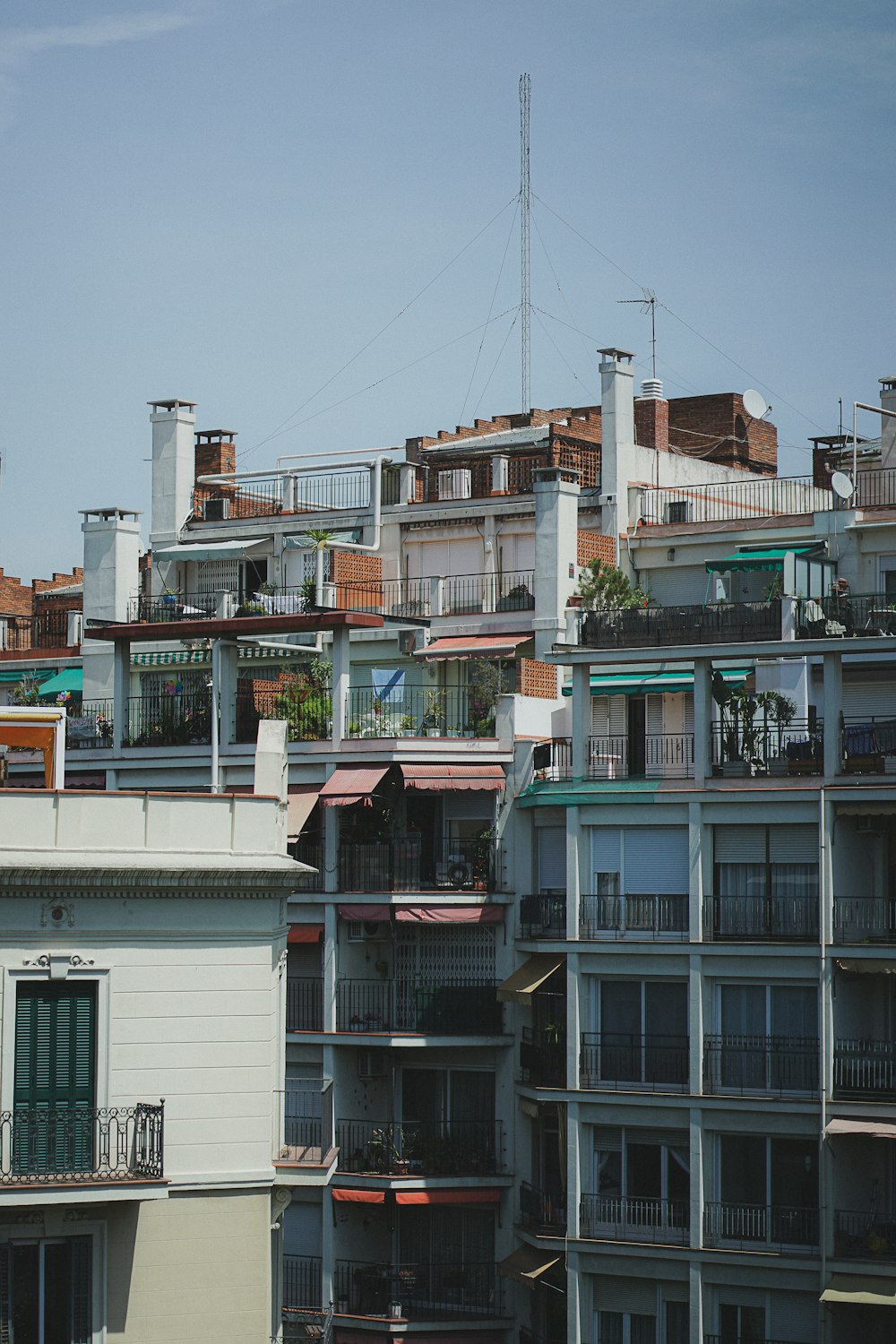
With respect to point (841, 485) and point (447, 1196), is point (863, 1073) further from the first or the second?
point (841, 485)

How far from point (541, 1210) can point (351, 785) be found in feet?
34.3

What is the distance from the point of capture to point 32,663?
76000 mm

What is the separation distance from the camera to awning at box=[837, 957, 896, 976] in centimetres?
4944

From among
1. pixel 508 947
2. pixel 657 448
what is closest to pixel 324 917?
pixel 508 947

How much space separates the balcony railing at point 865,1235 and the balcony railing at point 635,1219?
3.60 m

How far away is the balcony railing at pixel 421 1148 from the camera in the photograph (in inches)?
2204

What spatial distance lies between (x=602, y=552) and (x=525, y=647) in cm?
343

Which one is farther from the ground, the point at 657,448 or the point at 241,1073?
the point at 657,448

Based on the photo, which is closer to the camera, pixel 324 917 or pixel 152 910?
pixel 152 910

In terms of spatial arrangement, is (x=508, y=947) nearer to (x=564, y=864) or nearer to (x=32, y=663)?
(x=564, y=864)

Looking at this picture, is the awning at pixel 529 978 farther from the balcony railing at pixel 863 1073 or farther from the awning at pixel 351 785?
the balcony railing at pixel 863 1073

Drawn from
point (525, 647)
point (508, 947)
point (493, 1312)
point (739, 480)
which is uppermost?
point (739, 480)

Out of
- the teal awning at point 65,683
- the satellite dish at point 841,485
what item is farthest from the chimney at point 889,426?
the teal awning at point 65,683

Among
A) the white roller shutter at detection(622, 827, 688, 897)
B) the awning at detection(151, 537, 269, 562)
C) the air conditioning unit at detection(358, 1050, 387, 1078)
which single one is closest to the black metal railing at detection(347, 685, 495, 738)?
the white roller shutter at detection(622, 827, 688, 897)
